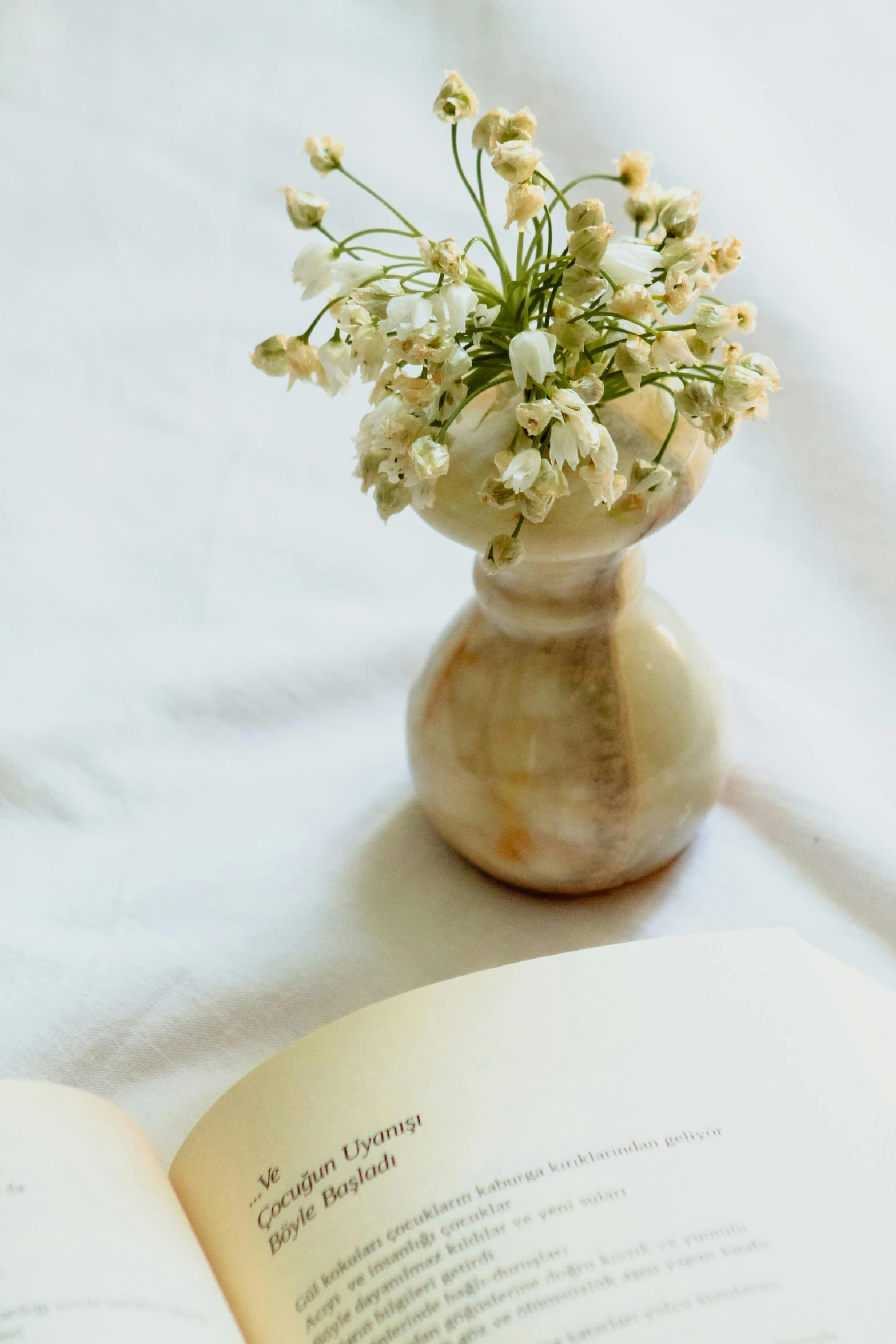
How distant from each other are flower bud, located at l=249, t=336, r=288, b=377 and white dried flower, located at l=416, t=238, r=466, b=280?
0.22ft

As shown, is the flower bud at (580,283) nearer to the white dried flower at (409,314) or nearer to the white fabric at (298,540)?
the white dried flower at (409,314)

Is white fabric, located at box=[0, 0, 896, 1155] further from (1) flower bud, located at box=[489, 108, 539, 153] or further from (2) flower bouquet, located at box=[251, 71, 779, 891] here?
(1) flower bud, located at box=[489, 108, 539, 153]

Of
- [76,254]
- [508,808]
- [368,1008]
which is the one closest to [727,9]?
[76,254]

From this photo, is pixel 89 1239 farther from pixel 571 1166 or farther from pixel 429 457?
pixel 429 457

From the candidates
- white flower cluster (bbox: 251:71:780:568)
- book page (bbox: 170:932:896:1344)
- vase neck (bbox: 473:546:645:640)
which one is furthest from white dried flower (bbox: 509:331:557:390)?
book page (bbox: 170:932:896:1344)

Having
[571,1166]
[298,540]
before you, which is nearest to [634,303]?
[571,1166]

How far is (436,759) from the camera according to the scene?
1.80 feet

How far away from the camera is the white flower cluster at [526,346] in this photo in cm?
38

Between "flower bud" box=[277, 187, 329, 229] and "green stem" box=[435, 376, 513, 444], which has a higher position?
"flower bud" box=[277, 187, 329, 229]

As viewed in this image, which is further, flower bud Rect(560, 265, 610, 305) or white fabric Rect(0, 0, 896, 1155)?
white fabric Rect(0, 0, 896, 1155)

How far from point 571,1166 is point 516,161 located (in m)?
0.31

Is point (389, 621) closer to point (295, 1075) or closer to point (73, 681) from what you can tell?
point (73, 681)

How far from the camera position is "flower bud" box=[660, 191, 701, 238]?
41cm

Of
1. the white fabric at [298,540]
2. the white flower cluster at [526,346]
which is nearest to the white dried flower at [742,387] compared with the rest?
the white flower cluster at [526,346]
